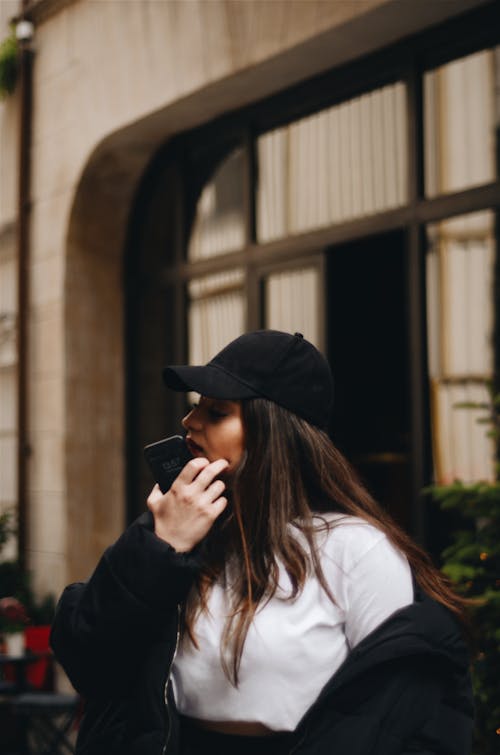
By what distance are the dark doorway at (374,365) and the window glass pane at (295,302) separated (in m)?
0.36

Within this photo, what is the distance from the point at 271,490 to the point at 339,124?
443 cm

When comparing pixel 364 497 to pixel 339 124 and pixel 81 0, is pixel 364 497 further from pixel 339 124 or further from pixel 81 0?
pixel 81 0

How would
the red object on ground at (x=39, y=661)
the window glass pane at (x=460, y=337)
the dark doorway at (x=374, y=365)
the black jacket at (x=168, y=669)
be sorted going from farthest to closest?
1. the red object on ground at (x=39, y=661)
2. the dark doorway at (x=374, y=365)
3. the window glass pane at (x=460, y=337)
4. the black jacket at (x=168, y=669)

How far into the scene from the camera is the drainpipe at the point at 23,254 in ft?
25.2

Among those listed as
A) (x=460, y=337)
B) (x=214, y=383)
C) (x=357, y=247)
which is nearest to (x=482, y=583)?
(x=460, y=337)

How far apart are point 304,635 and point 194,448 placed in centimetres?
42

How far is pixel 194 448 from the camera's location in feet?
6.50

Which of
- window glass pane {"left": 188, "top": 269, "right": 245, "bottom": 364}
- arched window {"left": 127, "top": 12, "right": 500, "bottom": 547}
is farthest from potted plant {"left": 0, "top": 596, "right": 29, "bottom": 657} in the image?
window glass pane {"left": 188, "top": 269, "right": 245, "bottom": 364}

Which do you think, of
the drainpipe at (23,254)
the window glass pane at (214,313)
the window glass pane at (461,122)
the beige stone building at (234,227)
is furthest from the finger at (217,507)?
the drainpipe at (23,254)

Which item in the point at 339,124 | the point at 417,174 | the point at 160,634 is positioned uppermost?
the point at 339,124

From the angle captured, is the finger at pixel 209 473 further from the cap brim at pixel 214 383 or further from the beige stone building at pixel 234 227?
the beige stone building at pixel 234 227

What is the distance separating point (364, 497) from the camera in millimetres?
1965

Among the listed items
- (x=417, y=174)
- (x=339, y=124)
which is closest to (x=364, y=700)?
(x=417, y=174)

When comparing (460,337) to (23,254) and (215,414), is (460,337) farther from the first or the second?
(23,254)
